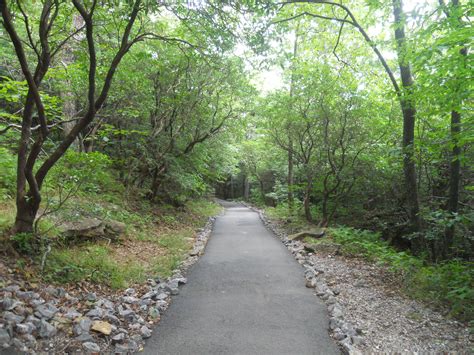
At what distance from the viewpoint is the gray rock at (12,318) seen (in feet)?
9.18

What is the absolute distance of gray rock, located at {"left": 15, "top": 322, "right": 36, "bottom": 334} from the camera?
275 centimetres

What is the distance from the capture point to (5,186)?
611cm

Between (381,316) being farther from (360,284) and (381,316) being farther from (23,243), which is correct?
(23,243)

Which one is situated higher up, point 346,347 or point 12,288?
point 12,288

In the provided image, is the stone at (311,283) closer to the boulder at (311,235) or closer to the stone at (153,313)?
the stone at (153,313)

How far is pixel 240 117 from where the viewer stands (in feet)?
39.0

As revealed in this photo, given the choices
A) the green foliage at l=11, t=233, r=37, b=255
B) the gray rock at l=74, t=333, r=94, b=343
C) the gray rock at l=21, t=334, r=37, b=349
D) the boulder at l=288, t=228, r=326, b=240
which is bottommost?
the gray rock at l=74, t=333, r=94, b=343

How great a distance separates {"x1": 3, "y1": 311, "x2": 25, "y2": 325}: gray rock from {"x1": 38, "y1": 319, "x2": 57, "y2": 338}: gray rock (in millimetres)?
206

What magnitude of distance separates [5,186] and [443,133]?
9.21 meters

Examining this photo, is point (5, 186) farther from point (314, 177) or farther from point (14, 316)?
point (314, 177)

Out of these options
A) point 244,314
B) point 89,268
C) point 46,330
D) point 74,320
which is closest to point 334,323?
point 244,314

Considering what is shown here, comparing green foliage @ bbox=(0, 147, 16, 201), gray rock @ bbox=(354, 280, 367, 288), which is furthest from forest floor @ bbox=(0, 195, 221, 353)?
gray rock @ bbox=(354, 280, 367, 288)

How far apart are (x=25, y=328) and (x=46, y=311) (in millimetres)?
413

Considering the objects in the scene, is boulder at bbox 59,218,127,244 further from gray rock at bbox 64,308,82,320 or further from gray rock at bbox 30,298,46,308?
gray rock at bbox 64,308,82,320
